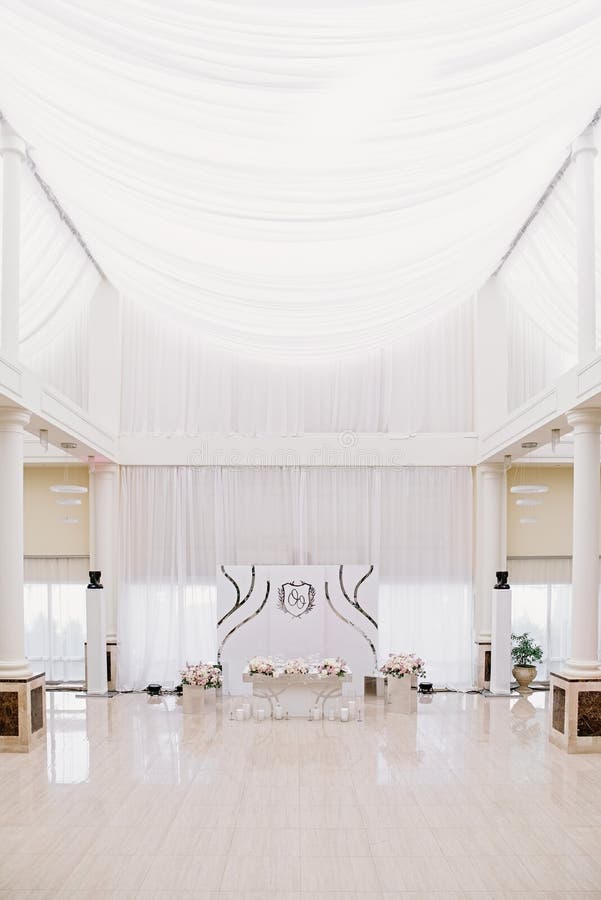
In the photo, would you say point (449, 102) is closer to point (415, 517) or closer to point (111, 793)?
point (111, 793)

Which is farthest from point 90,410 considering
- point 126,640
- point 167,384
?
point 126,640

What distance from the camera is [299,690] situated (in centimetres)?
1216

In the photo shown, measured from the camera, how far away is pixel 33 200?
36.0ft

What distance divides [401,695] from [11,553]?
5.80 meters

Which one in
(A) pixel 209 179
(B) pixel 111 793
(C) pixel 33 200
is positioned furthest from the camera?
(C) pixel 33 200

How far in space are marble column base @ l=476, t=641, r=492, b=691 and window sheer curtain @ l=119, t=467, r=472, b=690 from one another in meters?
0.28

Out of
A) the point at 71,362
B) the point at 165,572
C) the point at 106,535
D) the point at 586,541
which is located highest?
the point at 71,362

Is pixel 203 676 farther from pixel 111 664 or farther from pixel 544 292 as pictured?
pixel 544 292

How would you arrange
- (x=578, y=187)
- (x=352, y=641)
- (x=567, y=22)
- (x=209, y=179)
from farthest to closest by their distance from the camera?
(x=352, y=641) → (x=578, y=187) → (x=209, y=179) → (x=567, y=22)

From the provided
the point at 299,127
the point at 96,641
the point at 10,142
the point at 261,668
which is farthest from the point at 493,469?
the point at 299,127

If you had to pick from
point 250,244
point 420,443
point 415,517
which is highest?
point 250,244

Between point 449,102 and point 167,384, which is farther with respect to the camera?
point 167,384

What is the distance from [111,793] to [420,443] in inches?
345

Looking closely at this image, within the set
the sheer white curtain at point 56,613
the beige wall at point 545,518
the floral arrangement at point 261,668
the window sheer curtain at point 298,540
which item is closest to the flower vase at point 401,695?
the floral arrangement at point 261,668
